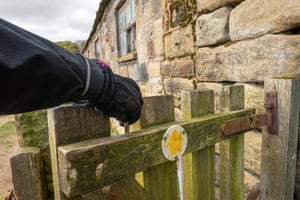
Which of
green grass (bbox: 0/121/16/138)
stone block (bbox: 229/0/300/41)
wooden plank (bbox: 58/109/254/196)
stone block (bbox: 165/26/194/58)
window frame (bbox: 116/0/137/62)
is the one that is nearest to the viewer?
wooden plank (bbox: 58/109/254/196)

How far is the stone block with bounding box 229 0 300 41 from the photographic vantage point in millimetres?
947

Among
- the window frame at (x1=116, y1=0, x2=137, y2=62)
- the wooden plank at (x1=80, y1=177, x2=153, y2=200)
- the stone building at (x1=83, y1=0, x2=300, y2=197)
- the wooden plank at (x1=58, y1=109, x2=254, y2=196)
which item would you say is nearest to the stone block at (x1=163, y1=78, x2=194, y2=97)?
the stone building at (x1=83, y1=0, x2=300, y2=197)

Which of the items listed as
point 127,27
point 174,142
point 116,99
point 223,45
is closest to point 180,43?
point 223,45

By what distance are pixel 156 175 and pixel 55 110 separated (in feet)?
1.46

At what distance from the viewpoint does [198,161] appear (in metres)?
0.92

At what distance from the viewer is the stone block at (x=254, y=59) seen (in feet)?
3.18

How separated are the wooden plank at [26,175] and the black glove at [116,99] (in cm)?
27

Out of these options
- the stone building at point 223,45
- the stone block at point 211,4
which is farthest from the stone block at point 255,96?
the stone block at point 211,4

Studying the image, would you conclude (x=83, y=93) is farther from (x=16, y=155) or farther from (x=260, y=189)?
(x=260, y=189)

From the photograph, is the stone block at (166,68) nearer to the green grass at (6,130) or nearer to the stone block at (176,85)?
the stone block at (176,85)

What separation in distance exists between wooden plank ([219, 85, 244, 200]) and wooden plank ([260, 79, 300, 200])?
0.13m

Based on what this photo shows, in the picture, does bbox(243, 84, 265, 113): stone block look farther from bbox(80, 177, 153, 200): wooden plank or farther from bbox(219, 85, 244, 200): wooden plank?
bbox(80, 177, 153, 200): wooden plank

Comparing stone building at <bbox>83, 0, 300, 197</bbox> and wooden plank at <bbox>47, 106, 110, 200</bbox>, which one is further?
stone building at <bbox>83, 0, 300, 197</bbox>

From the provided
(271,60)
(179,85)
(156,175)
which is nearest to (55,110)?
→ (156,175)
